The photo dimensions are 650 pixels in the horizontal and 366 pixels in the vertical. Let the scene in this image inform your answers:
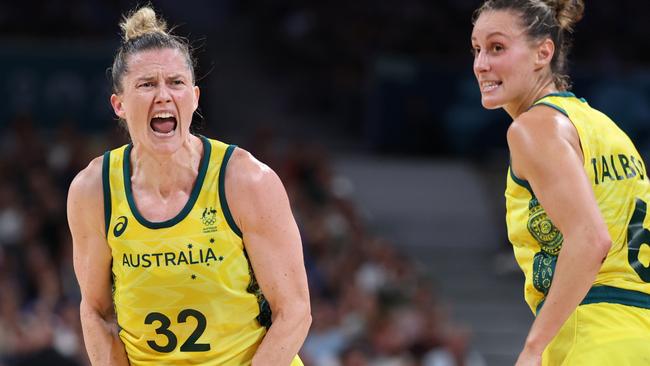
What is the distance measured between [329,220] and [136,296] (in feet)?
24.2

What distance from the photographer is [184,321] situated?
3.47 m

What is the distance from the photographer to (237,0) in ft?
50.4

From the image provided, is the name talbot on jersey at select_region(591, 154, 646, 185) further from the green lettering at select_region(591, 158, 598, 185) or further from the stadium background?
the stadium background

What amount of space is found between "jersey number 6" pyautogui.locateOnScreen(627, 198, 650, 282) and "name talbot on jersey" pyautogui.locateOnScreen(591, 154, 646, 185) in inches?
4.3

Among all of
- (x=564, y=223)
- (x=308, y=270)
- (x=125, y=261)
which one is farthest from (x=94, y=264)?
(x=308, y=270)

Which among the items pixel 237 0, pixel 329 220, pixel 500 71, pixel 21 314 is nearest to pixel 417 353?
pixel 329 220

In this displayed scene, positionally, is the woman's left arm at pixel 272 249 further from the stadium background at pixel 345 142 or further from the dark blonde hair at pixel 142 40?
the stadium background at pixel 345 142

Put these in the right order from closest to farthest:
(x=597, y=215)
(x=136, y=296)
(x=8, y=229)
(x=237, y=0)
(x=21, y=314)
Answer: (x=597, y=215)
(x=136, y=296)
(x=21, y=314)
(x=8, y=229)
(x=237, y=0)

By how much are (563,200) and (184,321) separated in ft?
3.72

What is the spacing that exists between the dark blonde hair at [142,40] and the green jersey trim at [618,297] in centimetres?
131

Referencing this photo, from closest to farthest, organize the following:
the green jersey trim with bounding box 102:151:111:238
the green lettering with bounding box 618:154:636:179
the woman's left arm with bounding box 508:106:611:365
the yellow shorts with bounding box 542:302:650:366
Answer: the woman's left arm with bounding box 508:106:611:365 < the yellow shorts with bounding box 542:302:650:366 < the green lettering with bounding box 618:154:636:179 < the green jersey trim with bounding box 102:151:111:238

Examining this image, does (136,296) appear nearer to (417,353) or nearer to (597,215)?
(597,215)

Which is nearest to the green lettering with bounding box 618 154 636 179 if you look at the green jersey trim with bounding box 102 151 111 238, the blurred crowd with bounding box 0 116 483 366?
the green jersey trim with bounding box 102 151 111 238

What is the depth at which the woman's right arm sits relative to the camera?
3.53 meters
